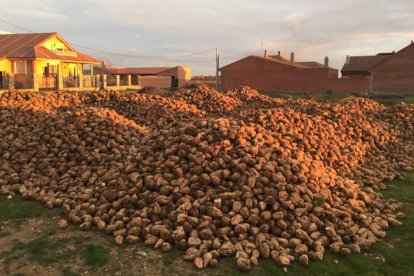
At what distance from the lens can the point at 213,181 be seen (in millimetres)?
5895

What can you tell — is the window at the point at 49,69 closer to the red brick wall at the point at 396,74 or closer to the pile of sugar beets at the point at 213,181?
the pile of sugar beets at the point at 213,181

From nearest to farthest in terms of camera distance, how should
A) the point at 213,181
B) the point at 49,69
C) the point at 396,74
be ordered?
the point at 213,181
the point at 49,69
the point at 396,74

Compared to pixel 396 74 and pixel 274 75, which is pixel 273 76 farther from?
pixel 396 74

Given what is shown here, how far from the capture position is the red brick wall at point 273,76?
→ 38469 millimetres

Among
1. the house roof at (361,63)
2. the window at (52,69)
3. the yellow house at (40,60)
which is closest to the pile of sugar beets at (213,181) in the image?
the yellow house at (40,60)

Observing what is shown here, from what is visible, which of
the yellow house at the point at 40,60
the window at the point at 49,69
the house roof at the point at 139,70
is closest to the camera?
the yellow house at the point at 40,60

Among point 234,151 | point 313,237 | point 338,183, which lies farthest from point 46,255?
point 338,183

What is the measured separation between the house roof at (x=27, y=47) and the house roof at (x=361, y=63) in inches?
1265

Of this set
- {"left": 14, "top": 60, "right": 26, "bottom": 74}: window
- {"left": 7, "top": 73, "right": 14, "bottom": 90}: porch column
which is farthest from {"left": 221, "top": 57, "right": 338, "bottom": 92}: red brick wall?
{"left": 7, "top": 73, "right": 14, "bottom": 90}: porch column

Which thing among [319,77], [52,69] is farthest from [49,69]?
[319,77]

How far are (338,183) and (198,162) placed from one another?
8.31 ft

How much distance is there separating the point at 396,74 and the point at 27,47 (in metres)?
34.0

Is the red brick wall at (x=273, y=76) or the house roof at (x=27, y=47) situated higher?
the house roof at (x=27, y=47)

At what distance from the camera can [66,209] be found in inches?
244
